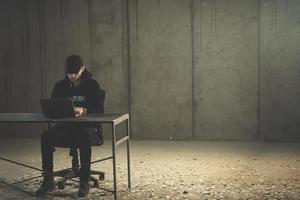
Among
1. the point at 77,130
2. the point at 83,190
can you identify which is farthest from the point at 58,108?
the point at 83,190

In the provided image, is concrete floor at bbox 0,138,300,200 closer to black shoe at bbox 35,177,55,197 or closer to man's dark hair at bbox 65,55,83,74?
black shoe at bbox 35,177,55,197

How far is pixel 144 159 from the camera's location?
5.42 meters

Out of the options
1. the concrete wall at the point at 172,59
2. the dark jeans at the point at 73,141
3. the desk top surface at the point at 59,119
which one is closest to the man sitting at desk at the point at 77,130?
the dark jeans at the point at 73,141

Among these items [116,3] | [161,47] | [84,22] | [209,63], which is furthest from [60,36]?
[209,63]

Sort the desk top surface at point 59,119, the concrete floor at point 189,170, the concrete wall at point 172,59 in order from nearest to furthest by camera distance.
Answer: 1. the desk top surface at point 59,119
2. the concrete floor at point 189,170
3. the concrete wall at point 172,59

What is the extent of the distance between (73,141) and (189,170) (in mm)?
1468

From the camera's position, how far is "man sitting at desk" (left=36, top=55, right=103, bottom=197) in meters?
3.88

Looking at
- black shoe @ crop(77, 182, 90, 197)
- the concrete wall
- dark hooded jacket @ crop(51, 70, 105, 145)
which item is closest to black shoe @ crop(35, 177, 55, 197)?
black shoe @ crop(77, 182, 90, 197)

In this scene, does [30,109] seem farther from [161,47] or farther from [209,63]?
[209,63]

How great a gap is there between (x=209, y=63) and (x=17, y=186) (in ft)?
10.4

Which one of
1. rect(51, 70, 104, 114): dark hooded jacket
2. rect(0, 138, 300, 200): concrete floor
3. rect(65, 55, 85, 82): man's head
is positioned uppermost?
rect(65, 55, 85, 82): man's head

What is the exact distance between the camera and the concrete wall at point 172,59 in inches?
245

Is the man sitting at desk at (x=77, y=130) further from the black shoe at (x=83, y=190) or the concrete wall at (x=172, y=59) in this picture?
the concrete wall at (x=172, y=59)

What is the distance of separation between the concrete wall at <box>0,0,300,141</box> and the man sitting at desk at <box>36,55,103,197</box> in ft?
8.00
